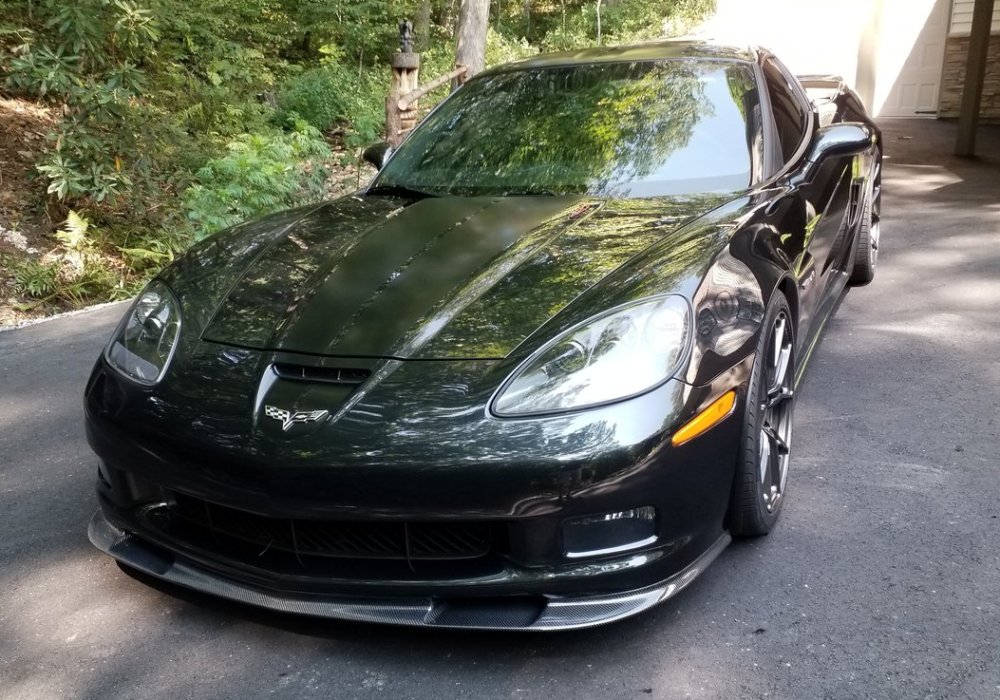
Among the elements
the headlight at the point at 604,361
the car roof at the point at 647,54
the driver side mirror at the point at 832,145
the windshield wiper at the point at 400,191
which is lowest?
the headlight at the point at 604,361

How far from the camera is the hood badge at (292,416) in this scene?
2221 mm

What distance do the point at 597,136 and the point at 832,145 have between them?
2.86 feet

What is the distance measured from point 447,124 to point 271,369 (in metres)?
1.89

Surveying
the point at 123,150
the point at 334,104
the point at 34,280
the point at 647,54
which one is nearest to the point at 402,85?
the point at 123,150

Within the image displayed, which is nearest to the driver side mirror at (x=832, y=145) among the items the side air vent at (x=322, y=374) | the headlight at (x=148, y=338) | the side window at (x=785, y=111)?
the side window at (x=785, y=111)

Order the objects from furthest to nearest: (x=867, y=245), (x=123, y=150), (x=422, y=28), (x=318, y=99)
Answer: (x=422, y=28) → (x=318, y=99) → (x=123, y=150) → (x=867, y=245)

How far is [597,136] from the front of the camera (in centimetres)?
347

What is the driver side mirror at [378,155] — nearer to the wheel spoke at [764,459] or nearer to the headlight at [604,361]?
the headlight at [604,361]

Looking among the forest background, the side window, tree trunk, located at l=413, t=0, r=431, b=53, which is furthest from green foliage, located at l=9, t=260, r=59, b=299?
tree trunk, located at l=413, t=0, r=431, b=53

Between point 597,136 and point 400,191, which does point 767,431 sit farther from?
point 400,191

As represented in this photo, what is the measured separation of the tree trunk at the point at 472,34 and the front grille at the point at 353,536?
9454mm

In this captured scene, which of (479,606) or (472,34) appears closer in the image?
(479,606)

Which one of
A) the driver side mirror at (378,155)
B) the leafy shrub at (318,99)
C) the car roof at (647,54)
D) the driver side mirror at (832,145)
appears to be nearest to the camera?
the driver side mirror at (832,145)

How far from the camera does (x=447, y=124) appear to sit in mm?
3967
